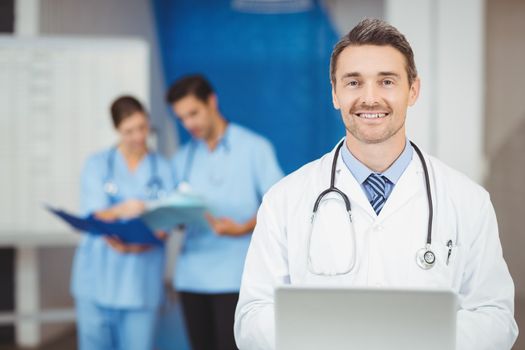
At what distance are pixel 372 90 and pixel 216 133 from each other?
55.3 inches

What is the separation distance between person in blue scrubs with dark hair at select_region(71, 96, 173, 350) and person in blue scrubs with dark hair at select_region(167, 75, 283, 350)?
142 millimetres

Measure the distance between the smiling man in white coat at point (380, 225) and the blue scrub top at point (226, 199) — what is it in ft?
3.92

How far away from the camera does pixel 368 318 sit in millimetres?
895

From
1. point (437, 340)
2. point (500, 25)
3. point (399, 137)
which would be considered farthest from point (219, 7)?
point (437, 340)

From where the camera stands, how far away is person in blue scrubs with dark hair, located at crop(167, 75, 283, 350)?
2410mm

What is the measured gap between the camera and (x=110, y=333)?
252cm

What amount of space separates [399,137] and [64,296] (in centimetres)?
250

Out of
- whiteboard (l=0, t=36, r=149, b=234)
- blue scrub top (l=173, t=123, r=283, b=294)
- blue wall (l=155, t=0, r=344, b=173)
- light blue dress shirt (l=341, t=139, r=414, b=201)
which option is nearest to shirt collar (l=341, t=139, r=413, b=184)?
light blue dress shirt (l=341, t=139, r=414, b=201)

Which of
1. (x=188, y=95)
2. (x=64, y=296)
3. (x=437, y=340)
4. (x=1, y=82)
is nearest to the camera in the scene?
(x=437, y=340)

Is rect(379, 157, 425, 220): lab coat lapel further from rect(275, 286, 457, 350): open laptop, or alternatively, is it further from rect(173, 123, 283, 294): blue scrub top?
rect(173, 123, 283, 294): blue scrub top

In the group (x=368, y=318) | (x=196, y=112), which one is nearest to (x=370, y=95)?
(x=368, y=318)

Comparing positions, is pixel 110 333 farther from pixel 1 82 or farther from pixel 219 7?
pixel 219 7

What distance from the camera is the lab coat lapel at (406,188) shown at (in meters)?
1.19

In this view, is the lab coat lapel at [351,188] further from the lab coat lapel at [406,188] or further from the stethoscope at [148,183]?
the stethoscope at [148,183]
